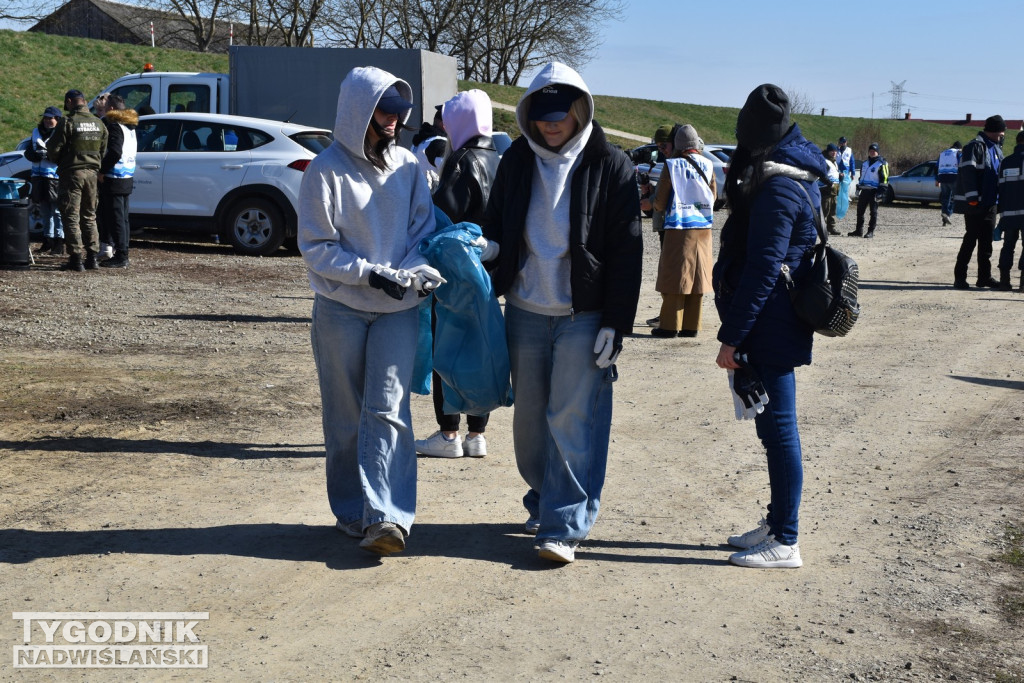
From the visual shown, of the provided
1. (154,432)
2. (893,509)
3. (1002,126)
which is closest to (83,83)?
(1002,126)

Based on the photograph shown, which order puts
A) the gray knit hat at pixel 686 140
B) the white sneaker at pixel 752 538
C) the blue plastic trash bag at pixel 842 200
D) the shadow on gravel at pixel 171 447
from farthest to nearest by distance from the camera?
1. the blue plastic trash bag at pixel 842 200
2. the gray knit hat at pixel 686 140
3. the shadow on gravel at pixel 171 447
4. the white sneaker at pixel 752 538

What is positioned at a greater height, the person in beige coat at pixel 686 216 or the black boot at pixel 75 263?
the person in beige coat at pixel 686 216

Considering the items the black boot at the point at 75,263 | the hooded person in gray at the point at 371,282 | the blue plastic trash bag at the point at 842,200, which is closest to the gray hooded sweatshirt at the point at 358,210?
the hooded person in gray at the point at 371,282

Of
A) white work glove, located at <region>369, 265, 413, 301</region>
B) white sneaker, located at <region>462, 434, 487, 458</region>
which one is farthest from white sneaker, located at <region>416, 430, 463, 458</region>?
white work glove, located at <region>369, 265, 413, 301</region>

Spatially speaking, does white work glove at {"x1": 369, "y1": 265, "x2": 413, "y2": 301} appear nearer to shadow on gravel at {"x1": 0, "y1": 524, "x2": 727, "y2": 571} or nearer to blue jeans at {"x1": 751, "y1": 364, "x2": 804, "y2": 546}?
shadow on gravel at {"x1": 0, "y1": 524, "x2": 727, "y2": 571}

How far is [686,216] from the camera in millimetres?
9672

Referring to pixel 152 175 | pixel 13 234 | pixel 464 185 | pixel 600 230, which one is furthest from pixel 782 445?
pixel 152 175

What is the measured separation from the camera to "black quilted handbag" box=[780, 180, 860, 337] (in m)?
4.30

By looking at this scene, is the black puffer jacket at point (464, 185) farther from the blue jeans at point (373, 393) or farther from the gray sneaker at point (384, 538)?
the gray sneaker at point (384, 538)

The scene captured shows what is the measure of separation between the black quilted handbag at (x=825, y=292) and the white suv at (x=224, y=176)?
1101 cm

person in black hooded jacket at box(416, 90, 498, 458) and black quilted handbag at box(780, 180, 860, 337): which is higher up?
person in black hooded jacket at box(416, 90, 498, 458)

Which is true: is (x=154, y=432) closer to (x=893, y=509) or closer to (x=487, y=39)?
(x=893, y=509)

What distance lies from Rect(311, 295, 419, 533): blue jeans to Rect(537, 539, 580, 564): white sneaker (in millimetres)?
558

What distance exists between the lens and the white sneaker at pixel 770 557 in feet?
15.0
